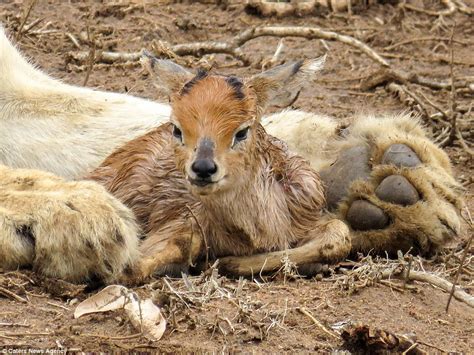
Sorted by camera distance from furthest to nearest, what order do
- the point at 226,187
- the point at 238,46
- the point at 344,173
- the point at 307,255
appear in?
the point at 238,46
the point at 344,173
the point at 307,255
the point at 226,187

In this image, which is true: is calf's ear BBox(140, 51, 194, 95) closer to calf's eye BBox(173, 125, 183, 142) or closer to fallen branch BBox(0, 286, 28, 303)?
calf's eye BBox(173, 125, 183, 142)

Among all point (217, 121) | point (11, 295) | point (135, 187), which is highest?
point (217, 121)

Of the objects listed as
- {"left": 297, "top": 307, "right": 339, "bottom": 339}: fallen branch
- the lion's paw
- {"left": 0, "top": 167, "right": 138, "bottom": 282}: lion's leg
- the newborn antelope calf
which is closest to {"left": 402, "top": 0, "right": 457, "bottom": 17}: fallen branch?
the lion's paw

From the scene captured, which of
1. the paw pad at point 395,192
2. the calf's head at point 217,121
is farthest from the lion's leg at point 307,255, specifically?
the calf's head at point 217,121

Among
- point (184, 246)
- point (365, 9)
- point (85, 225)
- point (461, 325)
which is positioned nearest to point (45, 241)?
point (85, 225)

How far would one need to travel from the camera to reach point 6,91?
6453mm

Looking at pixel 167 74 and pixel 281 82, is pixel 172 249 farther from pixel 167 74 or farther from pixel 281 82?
pixel 281 82

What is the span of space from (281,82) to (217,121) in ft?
2.06

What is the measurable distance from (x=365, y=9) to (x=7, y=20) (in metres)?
3.35

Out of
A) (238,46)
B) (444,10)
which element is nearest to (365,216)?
(238,46)

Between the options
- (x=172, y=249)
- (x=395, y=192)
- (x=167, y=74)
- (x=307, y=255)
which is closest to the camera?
(x=172, y=249)

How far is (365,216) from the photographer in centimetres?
562

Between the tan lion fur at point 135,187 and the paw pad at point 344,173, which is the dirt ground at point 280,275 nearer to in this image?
the tan lion fur at point 135,187

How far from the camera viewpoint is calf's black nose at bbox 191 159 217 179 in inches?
186
